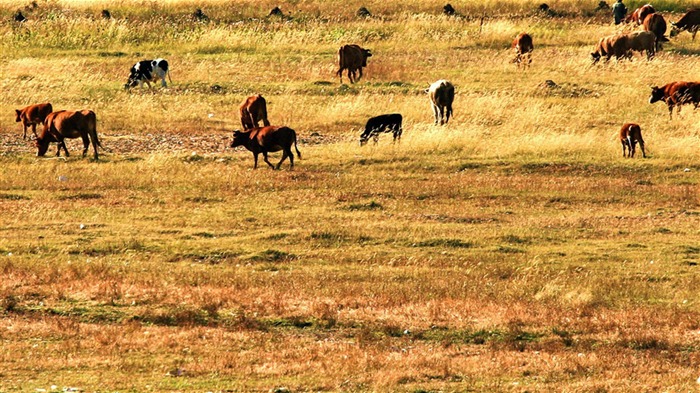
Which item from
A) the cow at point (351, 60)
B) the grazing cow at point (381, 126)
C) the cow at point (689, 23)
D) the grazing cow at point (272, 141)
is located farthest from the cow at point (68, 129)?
the cow at point (689, 23)

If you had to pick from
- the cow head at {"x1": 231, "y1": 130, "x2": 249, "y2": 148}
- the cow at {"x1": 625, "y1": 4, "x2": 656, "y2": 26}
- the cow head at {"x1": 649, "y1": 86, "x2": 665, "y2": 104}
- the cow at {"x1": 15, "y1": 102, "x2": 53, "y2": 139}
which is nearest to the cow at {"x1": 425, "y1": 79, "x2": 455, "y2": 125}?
the cow head at {"x1": 649, "y1": 86, "x2": 665, "y2": 104}

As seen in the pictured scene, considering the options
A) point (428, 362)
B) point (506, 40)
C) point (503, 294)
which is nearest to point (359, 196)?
point (503, 294)

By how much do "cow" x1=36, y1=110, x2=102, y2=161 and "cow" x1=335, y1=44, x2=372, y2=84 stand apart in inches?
476

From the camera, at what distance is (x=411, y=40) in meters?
46.2

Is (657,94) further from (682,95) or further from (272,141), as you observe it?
(272,141)

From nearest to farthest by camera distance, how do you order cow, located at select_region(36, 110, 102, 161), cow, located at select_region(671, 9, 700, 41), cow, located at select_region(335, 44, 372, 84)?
1. cow, located at select_region(36, 110, 102, 161)
2. cow, located at select_region(335, 44, 372, 84)
3. cow, located at select_region(671, 9, 700, 41)

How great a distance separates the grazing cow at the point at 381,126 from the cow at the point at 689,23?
20.5 meters

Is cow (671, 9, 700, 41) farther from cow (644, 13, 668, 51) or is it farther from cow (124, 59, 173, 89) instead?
cow (124, 59, 173, 89)

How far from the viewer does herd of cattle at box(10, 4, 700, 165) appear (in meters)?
26.6

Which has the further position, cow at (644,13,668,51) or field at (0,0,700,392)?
cow at (644,13,668,51)

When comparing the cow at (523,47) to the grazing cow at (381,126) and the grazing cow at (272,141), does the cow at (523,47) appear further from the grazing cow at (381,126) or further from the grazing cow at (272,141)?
the grazing cow at (272,141)

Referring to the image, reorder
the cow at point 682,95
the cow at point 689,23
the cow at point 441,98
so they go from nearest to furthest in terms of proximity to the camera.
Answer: the cow at point 682,95
the cow at point 441,98
the cow at point 689,23

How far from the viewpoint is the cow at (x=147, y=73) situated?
38.2m

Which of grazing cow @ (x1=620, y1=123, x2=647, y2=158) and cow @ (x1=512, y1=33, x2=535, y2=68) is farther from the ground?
cow @ (x1=512, y1=33, x2=535, y2=68)
